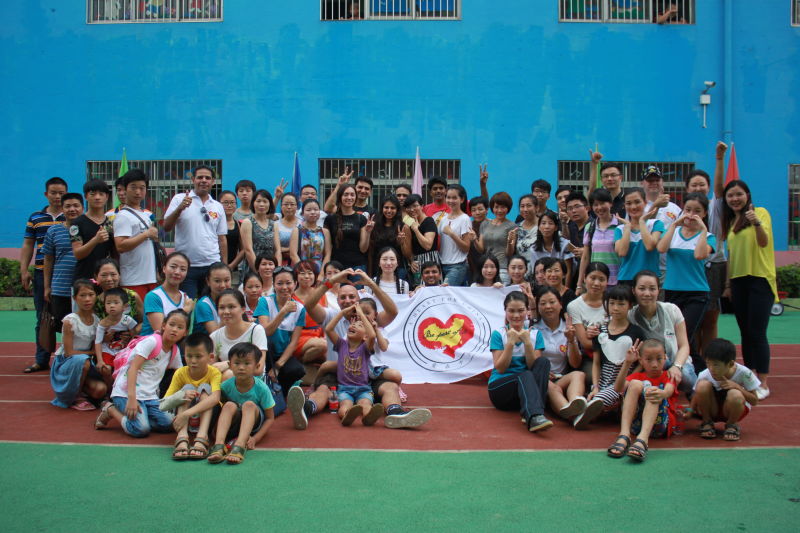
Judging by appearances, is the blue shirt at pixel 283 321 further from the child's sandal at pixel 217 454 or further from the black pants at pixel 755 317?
the black pants at pixel 755 317

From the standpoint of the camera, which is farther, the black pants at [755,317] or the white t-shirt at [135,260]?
the white t-shirt at [135,260]

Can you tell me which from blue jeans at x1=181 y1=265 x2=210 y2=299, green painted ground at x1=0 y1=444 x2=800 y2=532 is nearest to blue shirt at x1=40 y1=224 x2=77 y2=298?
blue jeans at x1=181 y1=265 x2=210 y2=299

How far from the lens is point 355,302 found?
5.48 m

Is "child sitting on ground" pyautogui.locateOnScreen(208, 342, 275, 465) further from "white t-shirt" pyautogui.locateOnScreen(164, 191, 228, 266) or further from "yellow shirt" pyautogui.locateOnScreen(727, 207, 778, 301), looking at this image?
"yellow shirt" pyautogui.locateOnScreen(727, 207, 778, 301)

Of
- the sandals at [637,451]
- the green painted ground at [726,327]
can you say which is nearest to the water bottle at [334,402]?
the sandals at [637,451]

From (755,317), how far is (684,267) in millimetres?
763

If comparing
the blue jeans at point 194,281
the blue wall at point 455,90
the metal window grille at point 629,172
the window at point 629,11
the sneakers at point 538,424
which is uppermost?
the window at point 629,11

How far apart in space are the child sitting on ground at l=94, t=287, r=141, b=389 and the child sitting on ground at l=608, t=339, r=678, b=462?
3862 mm

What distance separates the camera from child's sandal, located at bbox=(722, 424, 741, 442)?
448 centimetres

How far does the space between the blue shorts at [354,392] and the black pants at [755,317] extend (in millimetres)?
3215

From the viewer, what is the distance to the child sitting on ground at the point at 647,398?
4238 millimetres

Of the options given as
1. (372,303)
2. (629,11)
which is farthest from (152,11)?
(372,303)

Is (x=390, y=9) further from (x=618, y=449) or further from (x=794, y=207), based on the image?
(x=618, y=449)

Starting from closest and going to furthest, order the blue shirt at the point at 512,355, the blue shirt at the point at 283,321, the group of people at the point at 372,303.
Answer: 1. the group of people at the point at 372,303
2. the blue shirt at the point at 512,355
3. the blue shirt at the point at 283,321
